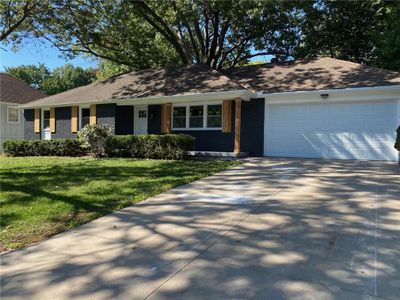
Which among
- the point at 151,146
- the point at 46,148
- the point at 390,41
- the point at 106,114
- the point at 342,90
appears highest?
the point at 390,41

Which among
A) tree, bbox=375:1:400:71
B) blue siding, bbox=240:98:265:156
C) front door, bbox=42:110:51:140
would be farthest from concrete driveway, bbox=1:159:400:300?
front door, bbox=42:110:51:140

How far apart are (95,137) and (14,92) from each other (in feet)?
43.8

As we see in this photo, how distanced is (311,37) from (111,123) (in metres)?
13.4

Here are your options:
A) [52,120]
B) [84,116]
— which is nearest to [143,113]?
[84,116]

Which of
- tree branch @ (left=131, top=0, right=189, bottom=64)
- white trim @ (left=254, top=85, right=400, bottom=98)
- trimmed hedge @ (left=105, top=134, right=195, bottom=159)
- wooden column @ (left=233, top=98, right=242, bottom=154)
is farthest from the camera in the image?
tree branch @ (left=131, top=0, right=189, bottom=64)

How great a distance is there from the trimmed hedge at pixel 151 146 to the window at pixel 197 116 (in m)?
2.11

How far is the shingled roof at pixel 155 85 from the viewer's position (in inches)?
586

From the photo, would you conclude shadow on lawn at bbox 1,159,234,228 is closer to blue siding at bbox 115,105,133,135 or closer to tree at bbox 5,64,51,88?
blue siding at bbox 115,105,133,135

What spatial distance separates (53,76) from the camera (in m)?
53.8

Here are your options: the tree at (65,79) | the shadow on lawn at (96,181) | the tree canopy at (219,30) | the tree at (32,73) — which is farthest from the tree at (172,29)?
the tree at (32,73)

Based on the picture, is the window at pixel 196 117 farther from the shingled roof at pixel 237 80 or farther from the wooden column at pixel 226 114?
the wooden column at pixel 226 114

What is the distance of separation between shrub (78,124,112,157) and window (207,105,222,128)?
4.35 metres

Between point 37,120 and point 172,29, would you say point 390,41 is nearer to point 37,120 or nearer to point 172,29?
point 172,29

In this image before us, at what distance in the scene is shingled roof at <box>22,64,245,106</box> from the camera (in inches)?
586
